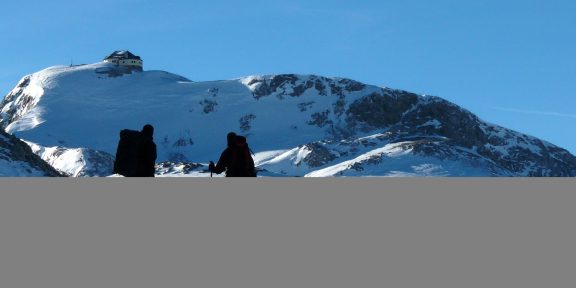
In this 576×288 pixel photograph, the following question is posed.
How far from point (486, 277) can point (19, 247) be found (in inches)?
175

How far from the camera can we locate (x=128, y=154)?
16.8 meters

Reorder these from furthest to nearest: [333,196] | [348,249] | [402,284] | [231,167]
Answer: [231,167]
[333,196]
[348,249]
[402,284]

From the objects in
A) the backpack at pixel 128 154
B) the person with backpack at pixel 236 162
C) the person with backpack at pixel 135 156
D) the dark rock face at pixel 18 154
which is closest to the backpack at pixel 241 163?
the person with backpack at pixel 236 162

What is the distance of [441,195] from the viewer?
1191cm

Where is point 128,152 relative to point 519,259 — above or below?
above

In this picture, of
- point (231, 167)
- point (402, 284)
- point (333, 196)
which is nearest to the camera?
point (402, 284)

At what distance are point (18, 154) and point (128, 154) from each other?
102643 mm

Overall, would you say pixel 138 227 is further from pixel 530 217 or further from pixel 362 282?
pixel 530 217

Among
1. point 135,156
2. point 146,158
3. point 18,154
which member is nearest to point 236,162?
point 146,158

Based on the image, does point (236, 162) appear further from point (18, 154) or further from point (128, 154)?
point (18, 154)

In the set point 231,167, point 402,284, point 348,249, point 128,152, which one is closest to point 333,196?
point 348,249

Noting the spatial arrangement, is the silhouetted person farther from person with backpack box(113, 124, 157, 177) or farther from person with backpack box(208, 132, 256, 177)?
person with backpack box(208, 132, 256, 177)

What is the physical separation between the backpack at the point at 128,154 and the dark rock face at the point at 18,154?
293 ft

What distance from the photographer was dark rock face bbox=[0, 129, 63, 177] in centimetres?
10825
